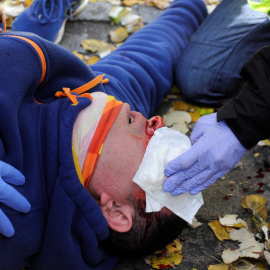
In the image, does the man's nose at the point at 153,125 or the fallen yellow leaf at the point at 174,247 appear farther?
the fallen yellow leaf at the point at 174,247

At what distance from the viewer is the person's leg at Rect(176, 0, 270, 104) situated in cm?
308

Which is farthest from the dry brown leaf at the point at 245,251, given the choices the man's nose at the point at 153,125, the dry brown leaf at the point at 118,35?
the dry brown leaf at the point at 118,35

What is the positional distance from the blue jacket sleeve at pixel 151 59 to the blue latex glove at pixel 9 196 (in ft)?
3.06

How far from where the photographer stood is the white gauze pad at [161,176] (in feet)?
6.25

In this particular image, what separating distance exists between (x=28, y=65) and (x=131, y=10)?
2596 millimetres

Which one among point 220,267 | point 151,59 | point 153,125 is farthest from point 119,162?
point 151,59

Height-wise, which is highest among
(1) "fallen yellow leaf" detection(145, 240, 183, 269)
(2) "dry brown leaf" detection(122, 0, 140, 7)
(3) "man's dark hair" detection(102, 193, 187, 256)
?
(2) "dry brown leaf" detection(122, 0, 140, 7)

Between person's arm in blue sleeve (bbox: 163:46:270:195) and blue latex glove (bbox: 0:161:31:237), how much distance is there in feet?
2.25

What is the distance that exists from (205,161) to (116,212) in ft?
1.67

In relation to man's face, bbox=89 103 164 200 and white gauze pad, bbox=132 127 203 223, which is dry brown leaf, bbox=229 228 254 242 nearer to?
white gauze pad, bbox=132 127 203 223

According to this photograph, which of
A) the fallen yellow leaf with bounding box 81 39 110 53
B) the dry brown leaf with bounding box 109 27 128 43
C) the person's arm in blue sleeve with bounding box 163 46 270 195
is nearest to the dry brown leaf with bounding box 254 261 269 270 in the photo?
the person's arm in blue sleeve with bounding box 163 46 270 195

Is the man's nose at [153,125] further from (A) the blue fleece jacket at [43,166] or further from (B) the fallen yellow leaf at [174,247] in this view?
(B) the fallen yellow leaf at [174,247]

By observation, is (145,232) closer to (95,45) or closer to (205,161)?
(205,161)

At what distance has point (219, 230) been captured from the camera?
238 cm
